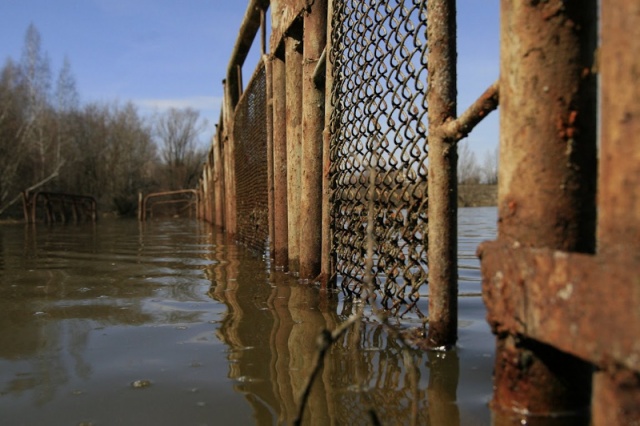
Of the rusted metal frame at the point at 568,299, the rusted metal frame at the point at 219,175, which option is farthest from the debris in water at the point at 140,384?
the rusted metal frame at the point at 219,175

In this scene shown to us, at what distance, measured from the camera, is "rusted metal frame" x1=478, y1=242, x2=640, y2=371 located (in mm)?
875

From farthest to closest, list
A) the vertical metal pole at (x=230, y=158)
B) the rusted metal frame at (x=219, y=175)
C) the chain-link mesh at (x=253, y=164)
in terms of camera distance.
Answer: the rusted metal frame at (x=219, y=175), the vertical metal pole at (x=230, y=158), the chain-link mesh at (x=253, y=164)

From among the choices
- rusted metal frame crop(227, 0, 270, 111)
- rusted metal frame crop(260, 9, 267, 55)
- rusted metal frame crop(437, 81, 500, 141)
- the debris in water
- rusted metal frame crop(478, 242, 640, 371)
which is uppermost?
rusted metal frame crop(227, 0, 270, 111)

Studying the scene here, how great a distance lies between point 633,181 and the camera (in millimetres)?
881

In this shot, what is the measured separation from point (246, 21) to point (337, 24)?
3880mm

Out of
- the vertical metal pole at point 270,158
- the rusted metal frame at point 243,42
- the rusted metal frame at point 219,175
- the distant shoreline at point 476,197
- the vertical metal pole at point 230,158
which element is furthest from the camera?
the distant shoreline at point 476,197

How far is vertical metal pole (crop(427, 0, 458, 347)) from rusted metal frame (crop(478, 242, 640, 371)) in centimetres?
64

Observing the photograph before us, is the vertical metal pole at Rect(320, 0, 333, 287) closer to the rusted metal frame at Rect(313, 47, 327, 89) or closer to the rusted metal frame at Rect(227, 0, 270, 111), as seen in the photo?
the rusted metal frame at Rect(313, 47, 327, 89)

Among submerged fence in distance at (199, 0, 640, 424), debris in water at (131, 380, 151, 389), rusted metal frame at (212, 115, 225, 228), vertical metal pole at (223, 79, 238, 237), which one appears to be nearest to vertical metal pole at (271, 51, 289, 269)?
submerged fence in distance at (199, 0, 640, 424)

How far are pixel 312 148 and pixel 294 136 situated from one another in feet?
1.47

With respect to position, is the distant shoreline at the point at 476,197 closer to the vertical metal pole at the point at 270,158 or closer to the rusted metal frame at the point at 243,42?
the rusted metal frame at the point at 243,42

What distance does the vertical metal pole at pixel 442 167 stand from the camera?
1937 mm

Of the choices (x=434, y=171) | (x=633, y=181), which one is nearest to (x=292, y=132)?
(x=434, y=171)

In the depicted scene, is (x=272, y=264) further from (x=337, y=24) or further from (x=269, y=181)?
(x=337, y=24)
